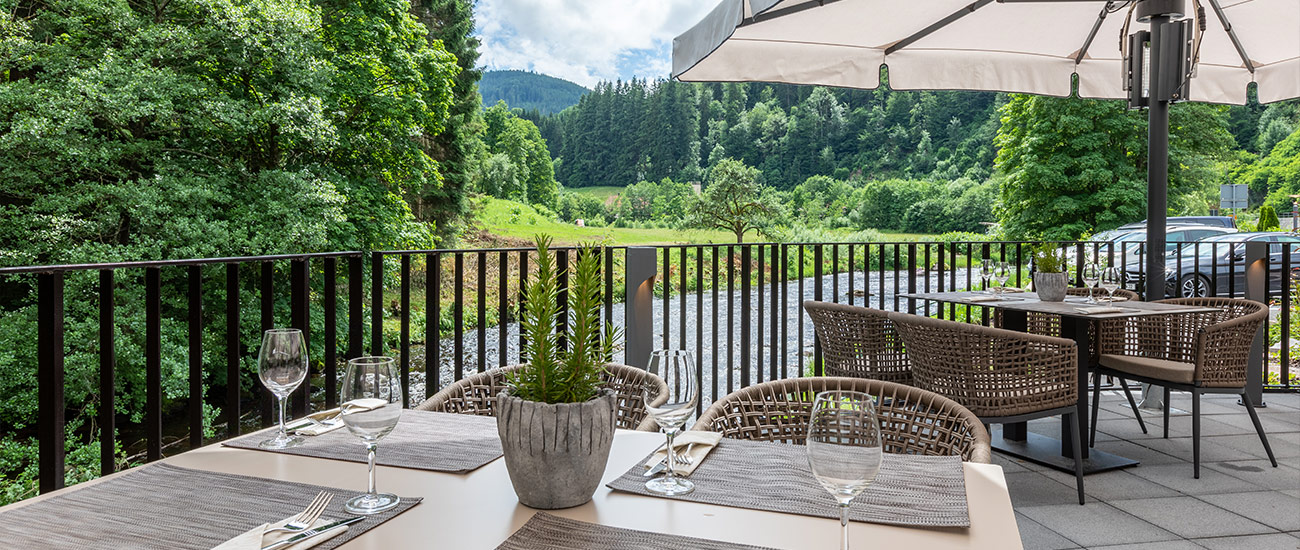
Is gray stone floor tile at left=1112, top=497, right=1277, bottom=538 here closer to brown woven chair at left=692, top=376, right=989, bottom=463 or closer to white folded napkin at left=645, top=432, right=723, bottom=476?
brown woven chair at left=692, top=376, right=989, bottom=463

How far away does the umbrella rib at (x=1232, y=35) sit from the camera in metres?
3.51

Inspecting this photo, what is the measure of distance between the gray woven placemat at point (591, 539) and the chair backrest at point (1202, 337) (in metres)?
3.12

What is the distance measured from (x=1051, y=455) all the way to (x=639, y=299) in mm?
1947

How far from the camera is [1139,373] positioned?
3295 mm

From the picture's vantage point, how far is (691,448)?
3.88 ft

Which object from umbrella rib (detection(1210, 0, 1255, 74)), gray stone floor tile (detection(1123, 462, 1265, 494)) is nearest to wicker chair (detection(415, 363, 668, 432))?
gray stone floor tile (detection(1123, 462, 1265, 494))

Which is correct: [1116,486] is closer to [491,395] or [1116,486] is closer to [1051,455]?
[1051,455]

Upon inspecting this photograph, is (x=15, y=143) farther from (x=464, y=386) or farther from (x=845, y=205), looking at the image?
(x=845, y=205)

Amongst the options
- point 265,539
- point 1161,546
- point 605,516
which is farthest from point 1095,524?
point 265,539

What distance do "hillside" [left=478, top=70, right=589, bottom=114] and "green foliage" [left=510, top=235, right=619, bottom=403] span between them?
34.3m

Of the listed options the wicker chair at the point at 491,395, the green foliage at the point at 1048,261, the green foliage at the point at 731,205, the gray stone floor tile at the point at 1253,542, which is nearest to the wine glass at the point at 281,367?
the wicker chair at the point at 491,395

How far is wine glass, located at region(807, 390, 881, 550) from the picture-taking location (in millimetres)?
799

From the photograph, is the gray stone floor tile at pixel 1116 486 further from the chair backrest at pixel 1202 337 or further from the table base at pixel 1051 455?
the chair backrest at pixel 1202 337

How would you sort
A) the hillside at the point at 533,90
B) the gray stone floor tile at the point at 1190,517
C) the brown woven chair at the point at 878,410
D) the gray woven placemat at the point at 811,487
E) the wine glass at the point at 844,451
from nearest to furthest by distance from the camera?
the wine glass at the point at 844,451 → the gray woven placemat at the point at 811,487 → the brown woven chair at the point at 878,410 → the gray stone floor tile at the point at 1190,517 → the hillside at the point at 533,90
